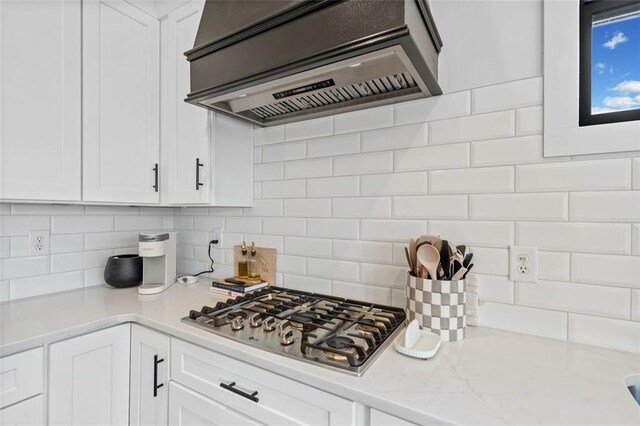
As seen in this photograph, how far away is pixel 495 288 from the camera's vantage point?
1107mm

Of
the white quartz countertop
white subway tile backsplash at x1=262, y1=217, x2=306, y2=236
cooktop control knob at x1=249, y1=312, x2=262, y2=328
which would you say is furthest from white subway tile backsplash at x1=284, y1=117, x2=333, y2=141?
the white quartz countertop

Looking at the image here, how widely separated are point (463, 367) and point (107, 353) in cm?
128

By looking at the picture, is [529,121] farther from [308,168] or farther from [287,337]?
[287,337]

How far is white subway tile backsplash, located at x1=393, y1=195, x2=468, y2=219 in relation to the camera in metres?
1.16

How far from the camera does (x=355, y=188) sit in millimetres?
1383

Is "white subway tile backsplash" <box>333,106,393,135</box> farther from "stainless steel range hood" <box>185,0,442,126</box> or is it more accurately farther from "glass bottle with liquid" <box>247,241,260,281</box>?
"glass bottle with liquid" <box>247,241,260,281</box>

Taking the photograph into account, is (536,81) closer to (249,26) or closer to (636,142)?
(636,142)

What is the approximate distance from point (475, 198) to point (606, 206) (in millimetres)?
358

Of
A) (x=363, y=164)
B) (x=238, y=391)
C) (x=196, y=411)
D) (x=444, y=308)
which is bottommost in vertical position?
(x=196, y=411)

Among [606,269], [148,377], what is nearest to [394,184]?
[606,269]

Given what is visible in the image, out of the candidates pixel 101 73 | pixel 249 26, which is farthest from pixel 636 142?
pixel 101 73

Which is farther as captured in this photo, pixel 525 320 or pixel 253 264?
pixel 253 264

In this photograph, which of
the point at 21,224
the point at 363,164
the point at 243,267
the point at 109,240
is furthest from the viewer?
the point at 109,240

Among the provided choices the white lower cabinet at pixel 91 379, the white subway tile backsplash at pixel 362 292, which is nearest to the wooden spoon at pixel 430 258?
the white subway tile backsplash at pixel 362 292
